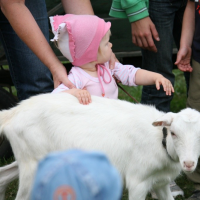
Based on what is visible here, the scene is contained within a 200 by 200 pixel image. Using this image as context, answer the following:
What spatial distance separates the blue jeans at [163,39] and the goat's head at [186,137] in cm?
138

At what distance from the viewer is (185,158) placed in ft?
8.82

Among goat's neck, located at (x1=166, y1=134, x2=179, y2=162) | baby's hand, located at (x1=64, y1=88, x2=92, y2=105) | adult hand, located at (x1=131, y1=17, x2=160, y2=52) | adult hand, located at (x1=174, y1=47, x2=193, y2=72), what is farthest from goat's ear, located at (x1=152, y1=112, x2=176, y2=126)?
adult hand, located at (x1=131, y1=17, x2=160, y2=52)

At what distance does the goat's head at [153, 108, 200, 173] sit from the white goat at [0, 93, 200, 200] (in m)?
0.14

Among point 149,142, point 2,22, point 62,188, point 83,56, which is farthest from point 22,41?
point 62,188

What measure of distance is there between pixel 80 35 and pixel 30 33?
0.40 meters

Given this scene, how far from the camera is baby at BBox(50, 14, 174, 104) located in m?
3.32

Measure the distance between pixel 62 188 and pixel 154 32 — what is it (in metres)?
2.72

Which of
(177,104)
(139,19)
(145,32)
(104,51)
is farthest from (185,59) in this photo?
(177,104)

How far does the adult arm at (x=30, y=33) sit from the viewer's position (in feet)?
10.8

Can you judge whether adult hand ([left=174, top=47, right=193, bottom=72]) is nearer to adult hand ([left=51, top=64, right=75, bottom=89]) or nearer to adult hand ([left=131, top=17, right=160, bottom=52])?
adult hand ([left=131, top=17, right=160, bottom=52])

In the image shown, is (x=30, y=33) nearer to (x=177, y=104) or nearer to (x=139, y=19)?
(x=139, y=19)

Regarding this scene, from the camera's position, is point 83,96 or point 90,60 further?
point 90,60

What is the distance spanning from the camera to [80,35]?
3.34m

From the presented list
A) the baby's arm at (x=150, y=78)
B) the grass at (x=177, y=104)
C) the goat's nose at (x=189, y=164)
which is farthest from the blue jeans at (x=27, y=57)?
the goat's nose at (x=189, y=164)
